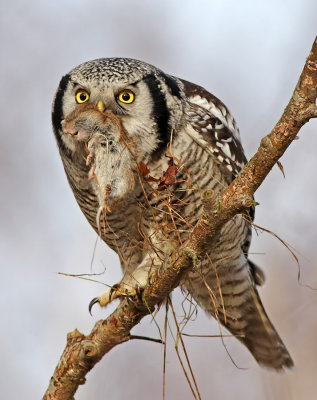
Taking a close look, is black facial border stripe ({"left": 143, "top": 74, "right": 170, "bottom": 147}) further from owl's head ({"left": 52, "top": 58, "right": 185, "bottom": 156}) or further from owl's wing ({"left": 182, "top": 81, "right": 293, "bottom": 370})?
owl's wing ({"left": 182, "top": 81, "right": 293, "bottom": 370})

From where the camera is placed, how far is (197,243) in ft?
8.25

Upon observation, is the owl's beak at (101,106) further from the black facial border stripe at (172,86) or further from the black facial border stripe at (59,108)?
the black facial border stripe at (172,86)

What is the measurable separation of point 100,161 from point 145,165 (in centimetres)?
28

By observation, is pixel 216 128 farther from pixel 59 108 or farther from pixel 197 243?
pixel 197 243

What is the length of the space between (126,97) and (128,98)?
0.01 metres

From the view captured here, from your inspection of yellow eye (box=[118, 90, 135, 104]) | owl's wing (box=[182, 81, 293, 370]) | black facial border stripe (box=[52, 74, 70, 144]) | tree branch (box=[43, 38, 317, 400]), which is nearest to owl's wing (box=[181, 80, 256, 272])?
owl's wing (box=[182, 81, 293, 370])

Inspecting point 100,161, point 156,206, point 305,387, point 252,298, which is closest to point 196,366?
point 252,298

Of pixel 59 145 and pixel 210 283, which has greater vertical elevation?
pixel 59 145

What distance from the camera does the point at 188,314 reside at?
3.05 m

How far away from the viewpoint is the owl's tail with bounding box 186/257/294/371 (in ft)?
14.4

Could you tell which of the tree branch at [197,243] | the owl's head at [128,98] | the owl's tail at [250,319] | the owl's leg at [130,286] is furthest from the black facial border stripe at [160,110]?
the owl's tail at [250,319]

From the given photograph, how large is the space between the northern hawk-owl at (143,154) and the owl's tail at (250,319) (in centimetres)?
34

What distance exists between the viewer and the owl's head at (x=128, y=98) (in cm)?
333

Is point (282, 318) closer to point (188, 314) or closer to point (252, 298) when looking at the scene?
point (252, 298)
